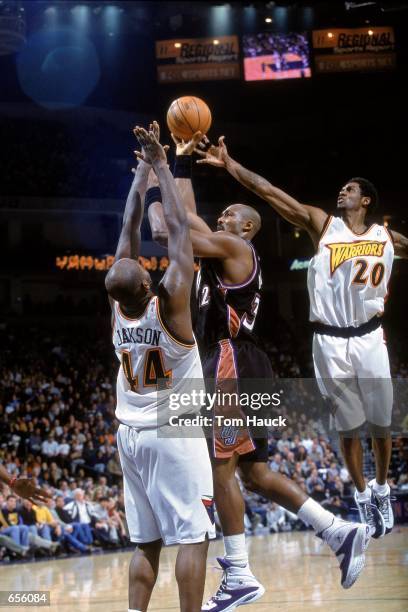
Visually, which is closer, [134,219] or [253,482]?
[134,219]

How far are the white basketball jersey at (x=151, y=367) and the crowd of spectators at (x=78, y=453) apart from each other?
8.13m

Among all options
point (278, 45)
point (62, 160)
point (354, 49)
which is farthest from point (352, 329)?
point (62, 160)

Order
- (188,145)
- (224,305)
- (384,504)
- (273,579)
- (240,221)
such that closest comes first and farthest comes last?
1. (224,305)
2. (188,145)
3. (240,221)
4. (384,504)
5. (273,579)

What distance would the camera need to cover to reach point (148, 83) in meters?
27.4

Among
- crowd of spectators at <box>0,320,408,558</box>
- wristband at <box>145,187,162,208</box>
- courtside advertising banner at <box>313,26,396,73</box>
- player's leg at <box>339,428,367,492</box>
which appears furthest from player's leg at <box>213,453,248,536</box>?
courtside advertising banner at <box>313,26,396,73</box>

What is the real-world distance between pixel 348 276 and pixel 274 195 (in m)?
0.82

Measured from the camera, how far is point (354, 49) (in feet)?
75.6

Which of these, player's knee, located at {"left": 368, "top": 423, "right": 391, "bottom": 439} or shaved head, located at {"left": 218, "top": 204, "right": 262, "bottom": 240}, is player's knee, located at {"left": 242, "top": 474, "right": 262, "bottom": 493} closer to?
player's knee, located at {"left": 368, "top": 423, "right": 391, "bottom": 439}

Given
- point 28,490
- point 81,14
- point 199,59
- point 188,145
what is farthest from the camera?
point 199,59

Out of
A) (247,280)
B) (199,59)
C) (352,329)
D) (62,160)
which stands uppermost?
(199,59)

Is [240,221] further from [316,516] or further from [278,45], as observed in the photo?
[278,45]

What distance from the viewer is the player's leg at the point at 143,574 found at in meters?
4.86

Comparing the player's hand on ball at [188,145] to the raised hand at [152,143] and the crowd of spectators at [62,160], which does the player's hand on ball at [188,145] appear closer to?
the raised hand at [152,143]

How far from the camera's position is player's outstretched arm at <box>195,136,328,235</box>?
6293mm
